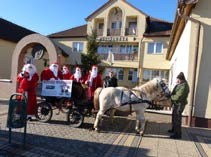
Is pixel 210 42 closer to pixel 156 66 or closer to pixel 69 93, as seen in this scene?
pixel 69 93

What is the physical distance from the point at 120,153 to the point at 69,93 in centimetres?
308

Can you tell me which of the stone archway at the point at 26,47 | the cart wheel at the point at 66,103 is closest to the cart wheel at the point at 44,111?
the cart wheel at the point at 66,103

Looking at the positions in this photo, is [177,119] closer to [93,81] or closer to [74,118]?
[74,118]

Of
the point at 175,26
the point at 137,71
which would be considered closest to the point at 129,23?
the point at 137,71

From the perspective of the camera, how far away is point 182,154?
594 cm

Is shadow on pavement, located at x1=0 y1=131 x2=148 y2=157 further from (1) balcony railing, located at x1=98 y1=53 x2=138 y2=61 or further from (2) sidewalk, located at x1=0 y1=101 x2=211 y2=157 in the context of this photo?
(1) balcony railing, located at x1=98 y1=53 x2=138 y2=61

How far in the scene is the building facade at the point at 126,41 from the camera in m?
29.3

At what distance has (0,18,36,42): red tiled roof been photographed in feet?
82.9

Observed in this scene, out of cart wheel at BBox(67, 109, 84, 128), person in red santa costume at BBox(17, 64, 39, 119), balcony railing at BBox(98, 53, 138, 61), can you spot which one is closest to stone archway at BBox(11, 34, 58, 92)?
person in red santa costume at BBox(17, 64, 39, 119)

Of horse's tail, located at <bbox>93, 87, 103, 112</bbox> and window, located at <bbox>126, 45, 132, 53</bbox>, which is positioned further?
window, located at <bbox>126, 45, 132, 53</bbox>

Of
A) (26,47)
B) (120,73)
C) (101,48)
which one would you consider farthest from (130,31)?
(26,47)

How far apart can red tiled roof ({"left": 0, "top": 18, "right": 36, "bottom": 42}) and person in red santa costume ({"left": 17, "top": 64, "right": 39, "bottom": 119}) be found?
58.3ft

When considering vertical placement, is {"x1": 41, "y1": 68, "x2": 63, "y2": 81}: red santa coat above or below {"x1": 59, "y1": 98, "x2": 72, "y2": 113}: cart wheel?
above

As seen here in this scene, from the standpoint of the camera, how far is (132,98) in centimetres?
731
